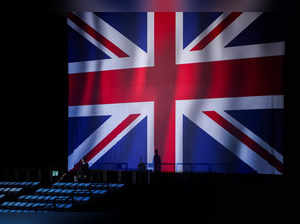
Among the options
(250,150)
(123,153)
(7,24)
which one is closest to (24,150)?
(123,153)

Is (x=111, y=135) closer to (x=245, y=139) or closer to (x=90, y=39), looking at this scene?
(x=90, y=39)

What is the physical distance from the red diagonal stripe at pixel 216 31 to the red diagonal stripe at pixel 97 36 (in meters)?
2.37

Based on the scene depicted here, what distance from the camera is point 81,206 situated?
22.8ft

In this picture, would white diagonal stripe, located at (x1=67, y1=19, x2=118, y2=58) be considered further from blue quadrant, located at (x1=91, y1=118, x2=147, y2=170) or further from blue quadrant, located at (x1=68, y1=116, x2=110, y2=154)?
blue quadrant, located at (x1=91, y1=118, x2=147, y2=170)

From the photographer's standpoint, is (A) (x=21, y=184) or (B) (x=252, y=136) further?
(B) (x=252, y=136)

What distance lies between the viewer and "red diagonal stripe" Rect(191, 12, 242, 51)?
1102 cm

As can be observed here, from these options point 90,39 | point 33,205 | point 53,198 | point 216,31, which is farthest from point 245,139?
point 33,205

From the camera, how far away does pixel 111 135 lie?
40.6 feet

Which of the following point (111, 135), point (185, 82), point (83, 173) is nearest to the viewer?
point (83, 173)

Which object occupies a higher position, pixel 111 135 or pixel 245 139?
pixel 111 135

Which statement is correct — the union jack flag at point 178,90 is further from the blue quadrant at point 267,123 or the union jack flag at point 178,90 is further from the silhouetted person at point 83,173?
the silhouetted person at point 83,173

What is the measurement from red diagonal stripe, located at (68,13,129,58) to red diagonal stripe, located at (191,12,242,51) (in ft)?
7.79

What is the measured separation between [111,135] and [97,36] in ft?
10.4

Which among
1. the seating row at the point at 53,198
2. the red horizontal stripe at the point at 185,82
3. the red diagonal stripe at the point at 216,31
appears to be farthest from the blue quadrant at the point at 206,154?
the seating row at the point at 53,198
